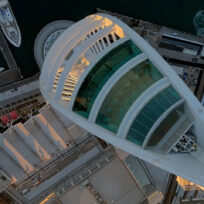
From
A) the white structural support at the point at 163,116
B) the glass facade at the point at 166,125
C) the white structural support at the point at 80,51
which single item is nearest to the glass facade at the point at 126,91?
the white structural support at the point at 163,116

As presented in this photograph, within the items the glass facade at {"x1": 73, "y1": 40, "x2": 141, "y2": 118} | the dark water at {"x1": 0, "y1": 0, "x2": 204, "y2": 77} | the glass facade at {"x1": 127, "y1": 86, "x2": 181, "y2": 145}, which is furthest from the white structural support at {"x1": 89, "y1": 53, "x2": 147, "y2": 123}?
the dark water at {"x1": 0, "y1": 0, "x2": 204, "y2": 77}

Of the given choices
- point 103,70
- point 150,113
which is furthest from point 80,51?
point 150,113

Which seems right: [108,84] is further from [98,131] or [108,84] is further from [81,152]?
[81,152]

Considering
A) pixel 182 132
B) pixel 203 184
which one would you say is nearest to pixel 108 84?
pixel 182 132

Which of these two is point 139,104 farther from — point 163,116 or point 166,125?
point 166,125

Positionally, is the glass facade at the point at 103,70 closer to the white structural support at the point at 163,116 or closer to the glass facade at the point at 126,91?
the glass facade at the point at 126,91

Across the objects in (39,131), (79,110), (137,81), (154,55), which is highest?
(154,55)
